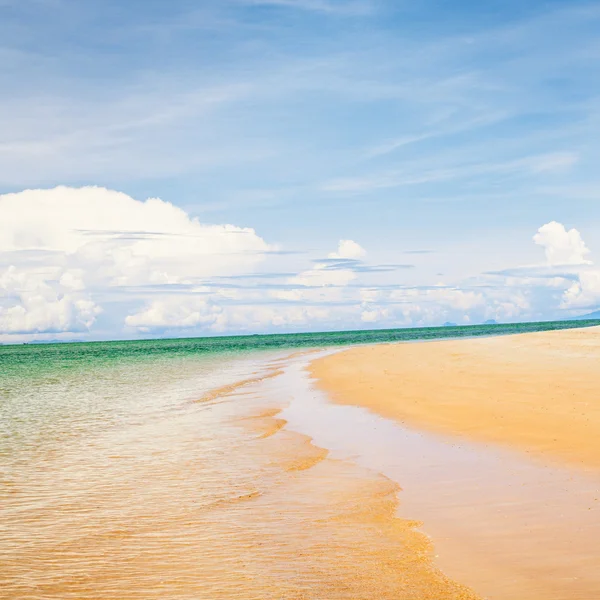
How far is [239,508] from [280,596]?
12.0 feet

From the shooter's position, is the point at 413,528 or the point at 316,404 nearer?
the point at 413,528

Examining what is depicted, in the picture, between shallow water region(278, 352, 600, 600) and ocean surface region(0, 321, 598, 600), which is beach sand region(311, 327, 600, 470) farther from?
ocean surface region(0, 321, 598, 600)

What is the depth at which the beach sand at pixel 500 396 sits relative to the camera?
1398 centimetres

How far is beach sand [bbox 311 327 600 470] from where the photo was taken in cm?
1398

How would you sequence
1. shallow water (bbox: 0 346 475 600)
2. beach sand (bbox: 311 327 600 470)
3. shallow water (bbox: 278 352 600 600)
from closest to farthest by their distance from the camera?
shallow water (bbox: 278 352 600 600)
shallow water (bbox: 0 346 475 600)
beach sand (bbox: 311 327 600 470)

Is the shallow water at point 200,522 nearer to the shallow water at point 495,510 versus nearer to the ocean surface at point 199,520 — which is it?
the ocean surface at point 199,520

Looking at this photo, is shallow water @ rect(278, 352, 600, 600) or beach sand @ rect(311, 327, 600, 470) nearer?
shallow water @ rect(278, 352, 600, 600)

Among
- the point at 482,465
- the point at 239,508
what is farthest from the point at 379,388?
the point at 239,508

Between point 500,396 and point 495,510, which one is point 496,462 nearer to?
point 495,510

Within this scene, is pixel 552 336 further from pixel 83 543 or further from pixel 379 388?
pixel 83 543

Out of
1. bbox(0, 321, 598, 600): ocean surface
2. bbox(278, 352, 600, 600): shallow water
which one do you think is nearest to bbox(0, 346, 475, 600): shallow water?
bbox(0, 321, 598, 600): ocean surface

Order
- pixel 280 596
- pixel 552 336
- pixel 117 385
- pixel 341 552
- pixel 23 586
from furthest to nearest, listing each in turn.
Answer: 1. pixel 552 336
2. pixel 117 385
3. pixel 341 552
4. pixel 23 586
5. pixel 280 596

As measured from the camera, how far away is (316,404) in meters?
23.6

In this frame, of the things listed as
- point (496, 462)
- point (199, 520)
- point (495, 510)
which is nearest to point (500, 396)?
point (496, 462)
